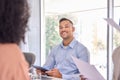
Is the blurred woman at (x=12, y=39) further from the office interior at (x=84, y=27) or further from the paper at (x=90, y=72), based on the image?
the office interior at (x=84, y=27)

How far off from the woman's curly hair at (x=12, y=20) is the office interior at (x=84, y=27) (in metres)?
2.39

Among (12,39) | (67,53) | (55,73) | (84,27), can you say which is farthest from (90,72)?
(84,27)

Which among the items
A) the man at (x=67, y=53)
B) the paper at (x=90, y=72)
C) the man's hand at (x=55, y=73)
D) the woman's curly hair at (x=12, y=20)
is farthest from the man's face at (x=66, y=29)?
the woman's curly hair at (x=12, y=20)

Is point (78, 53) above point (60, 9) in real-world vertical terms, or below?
below

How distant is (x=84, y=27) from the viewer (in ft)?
14.2

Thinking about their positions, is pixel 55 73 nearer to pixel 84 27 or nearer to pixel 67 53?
pixel 67 53

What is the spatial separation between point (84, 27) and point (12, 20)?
3324 mm

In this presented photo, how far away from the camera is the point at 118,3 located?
3887 mm

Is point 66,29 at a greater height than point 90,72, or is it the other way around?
point 66,29

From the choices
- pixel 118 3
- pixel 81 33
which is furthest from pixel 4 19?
pixel 81 33

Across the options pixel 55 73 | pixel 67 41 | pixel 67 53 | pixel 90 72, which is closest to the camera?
pixel 90 72

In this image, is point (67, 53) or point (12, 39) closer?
point (12, 39)

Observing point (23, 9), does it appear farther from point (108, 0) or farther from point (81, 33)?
point (81, 33)

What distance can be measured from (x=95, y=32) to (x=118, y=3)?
24.3 inches
